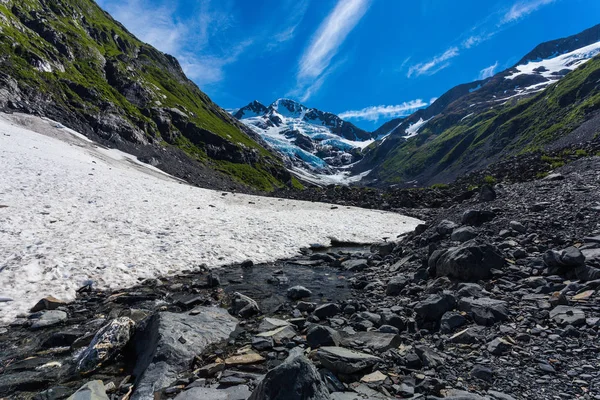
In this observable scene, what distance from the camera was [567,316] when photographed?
6.25m

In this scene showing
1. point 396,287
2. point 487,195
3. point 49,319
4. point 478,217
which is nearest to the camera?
point 49,319

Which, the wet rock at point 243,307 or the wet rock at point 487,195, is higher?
the wet rock at point 487,195

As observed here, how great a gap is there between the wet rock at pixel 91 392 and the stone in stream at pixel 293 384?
312 centimetres

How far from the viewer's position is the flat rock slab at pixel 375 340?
682 cm

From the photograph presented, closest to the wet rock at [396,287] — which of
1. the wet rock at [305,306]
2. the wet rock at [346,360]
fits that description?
the wet rock at [305,306]

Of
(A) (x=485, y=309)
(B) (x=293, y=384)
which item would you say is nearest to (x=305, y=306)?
(A) (x=485, y=309)

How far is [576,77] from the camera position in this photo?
154125 mm

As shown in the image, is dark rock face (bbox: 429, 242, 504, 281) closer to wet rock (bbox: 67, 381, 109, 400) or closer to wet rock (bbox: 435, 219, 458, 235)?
wet rock (bbox: 435, 219, 458, 235)

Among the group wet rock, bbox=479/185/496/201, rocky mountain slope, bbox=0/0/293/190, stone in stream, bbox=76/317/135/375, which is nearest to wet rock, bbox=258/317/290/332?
stone in stream, bbox=76/317/135/375

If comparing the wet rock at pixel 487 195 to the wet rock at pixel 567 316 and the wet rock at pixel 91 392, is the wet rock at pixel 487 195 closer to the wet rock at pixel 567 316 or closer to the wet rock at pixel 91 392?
the wet rock at pixel 567 316

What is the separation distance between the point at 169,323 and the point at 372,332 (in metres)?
5.26

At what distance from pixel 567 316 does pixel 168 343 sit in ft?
28.9

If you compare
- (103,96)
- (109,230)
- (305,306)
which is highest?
(103,96)

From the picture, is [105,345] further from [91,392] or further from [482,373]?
[482,373]
